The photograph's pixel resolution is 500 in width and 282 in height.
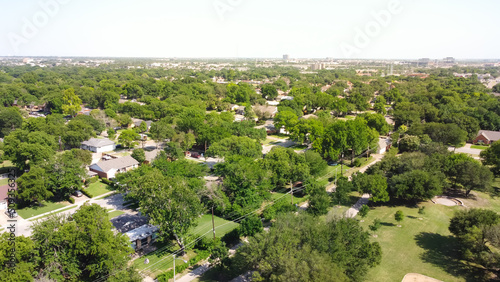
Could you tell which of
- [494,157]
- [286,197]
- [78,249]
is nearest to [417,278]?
[286,197]

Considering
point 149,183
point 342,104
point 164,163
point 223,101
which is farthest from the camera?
point 223,101

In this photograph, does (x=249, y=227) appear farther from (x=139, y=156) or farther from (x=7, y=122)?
(x=7, y=122)

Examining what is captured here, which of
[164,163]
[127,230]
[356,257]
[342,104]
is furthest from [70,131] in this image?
[342,104]

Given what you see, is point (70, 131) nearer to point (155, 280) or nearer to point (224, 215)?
point (224, 215)

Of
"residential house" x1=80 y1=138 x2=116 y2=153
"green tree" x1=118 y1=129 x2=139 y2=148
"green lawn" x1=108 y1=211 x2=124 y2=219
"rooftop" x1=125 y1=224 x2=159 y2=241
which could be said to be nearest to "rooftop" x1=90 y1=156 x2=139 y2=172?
"green tree" x1=118 y1=129 x2=139 y2=148

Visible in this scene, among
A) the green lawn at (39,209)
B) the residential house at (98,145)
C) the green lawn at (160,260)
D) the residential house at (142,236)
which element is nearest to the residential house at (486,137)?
the green lawn at (160,260)

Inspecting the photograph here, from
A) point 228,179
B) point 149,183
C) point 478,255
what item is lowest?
point 478,255
